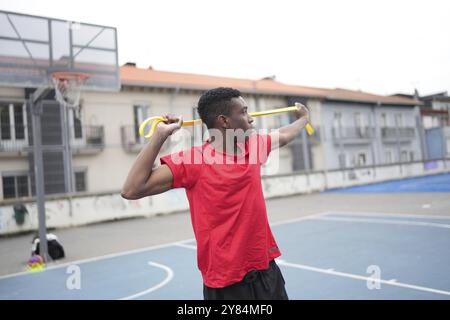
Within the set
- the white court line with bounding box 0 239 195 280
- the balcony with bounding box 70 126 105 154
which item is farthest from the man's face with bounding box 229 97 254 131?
the balcony with bounding box 70 126 105 154

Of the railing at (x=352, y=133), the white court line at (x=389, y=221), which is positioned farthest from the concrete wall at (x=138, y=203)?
the white court line at (x=389, y=221)

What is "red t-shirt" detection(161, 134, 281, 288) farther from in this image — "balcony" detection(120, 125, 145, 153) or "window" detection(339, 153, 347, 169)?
"window" detection(339, 153, 347, 169)

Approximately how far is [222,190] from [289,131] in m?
0.62

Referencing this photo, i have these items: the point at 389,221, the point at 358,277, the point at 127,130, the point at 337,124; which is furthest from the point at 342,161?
the point at 358,277

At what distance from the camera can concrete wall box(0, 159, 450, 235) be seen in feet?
37.2

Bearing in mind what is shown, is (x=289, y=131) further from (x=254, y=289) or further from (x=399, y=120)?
(x=399, y=120)

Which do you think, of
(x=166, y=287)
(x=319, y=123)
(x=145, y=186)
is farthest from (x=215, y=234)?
(x=319, y=123)

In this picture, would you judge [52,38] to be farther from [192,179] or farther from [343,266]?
[192,179]

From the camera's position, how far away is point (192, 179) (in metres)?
1.66

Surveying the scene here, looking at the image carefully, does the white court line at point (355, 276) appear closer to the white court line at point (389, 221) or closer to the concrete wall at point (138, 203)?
the white court line at point (389, 221)

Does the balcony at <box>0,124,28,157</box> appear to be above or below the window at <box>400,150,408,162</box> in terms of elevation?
above

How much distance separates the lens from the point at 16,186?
536 inches

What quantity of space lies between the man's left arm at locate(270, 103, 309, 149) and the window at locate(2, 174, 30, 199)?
45.2 ft

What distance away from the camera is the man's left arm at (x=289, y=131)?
6.49 ft
